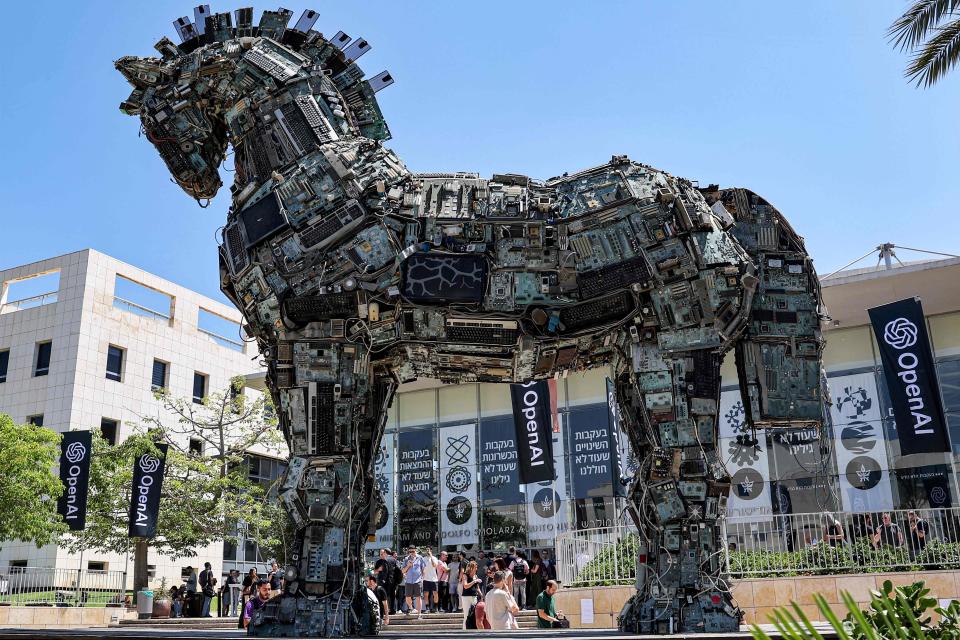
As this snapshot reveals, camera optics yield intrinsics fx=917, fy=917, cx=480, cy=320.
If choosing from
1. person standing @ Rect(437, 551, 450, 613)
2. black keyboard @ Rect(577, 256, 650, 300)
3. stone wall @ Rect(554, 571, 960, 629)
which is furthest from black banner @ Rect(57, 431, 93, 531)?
black keyboard @ Rect(577, 256, 650, 300)

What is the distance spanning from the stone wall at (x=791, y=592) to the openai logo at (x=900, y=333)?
11092mm

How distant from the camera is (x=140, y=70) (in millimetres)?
9852

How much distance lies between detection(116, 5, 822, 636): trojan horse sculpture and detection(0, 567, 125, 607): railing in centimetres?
2200

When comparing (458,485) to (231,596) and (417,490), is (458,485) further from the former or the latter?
(231,596)

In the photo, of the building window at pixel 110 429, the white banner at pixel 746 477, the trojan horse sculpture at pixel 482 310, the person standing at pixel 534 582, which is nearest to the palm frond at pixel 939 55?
the trojan horse sculpture at pixel 482 310

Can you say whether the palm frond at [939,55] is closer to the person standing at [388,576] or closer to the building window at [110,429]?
the person standing at [388,576]

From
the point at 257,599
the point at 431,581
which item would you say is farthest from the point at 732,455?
the point at 257,599

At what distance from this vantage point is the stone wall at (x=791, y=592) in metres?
16.1

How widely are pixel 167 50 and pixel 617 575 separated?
12708 millimetres

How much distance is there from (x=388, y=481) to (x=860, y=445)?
19299mm

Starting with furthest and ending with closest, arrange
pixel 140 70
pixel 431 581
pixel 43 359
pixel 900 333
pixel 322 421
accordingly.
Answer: pixel 43 359 < pixel 900 333 < pixel 431 581 < pixel 140 70 < pixel 322 421

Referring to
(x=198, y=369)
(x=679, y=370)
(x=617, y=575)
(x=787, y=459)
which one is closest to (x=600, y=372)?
(x=787, y=459)

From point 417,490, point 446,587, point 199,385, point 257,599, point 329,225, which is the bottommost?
point 257,599

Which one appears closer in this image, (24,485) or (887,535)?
(887,535)
